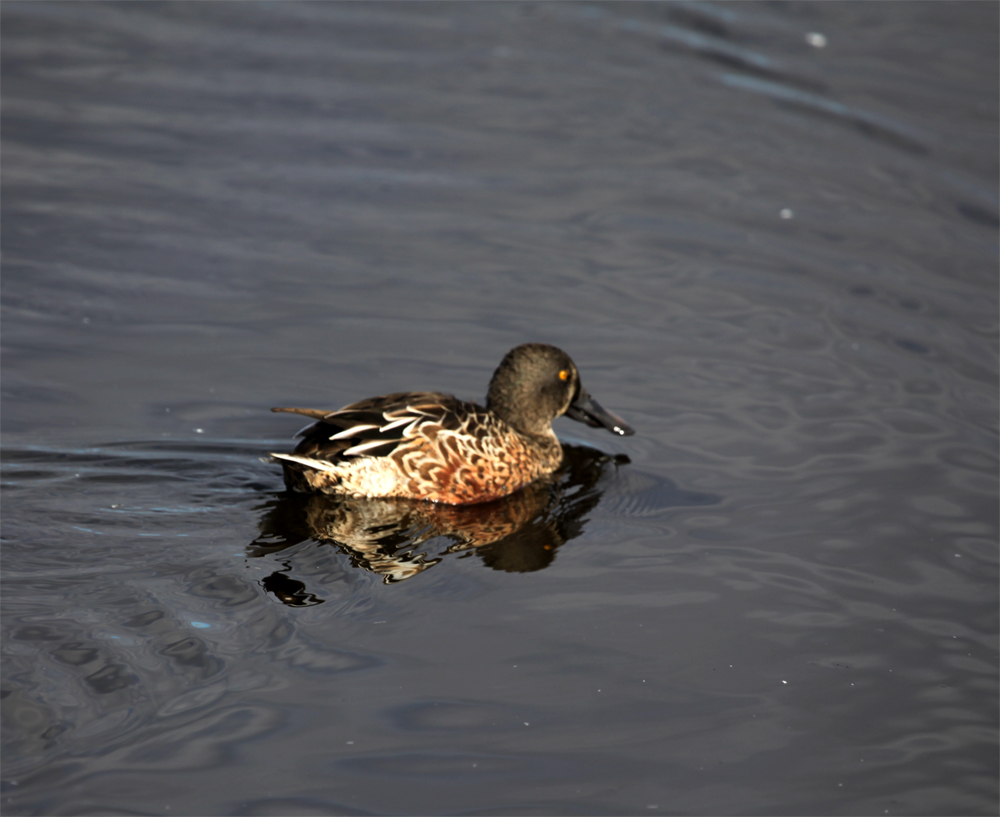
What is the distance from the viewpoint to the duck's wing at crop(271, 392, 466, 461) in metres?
6.96

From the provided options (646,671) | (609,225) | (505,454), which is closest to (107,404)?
(505,454)

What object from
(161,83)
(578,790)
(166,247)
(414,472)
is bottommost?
(578,790)

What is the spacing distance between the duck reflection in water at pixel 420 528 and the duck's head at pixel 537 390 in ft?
1.46

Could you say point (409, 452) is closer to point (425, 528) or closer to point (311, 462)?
point (425, 528)

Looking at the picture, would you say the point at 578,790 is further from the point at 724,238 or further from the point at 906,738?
the point at 724,238

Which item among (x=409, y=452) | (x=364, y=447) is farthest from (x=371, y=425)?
(x=409, y=452)

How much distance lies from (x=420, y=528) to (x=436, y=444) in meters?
0.57

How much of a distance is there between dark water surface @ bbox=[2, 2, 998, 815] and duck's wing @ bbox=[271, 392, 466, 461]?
1.19ft

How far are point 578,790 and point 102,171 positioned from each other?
8.31 m

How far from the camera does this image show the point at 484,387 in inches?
336

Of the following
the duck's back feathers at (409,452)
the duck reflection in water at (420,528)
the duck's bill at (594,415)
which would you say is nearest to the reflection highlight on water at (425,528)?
Result: the duck reflection in water at (420,528)

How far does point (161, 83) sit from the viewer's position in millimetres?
12539

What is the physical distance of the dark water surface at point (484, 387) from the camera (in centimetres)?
512

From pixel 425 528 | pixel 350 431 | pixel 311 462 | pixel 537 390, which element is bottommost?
pixel 425 528
